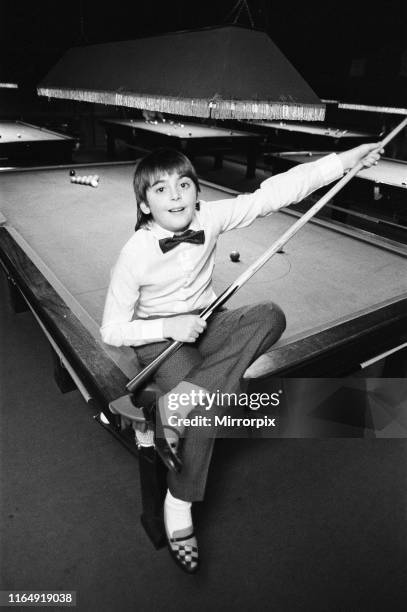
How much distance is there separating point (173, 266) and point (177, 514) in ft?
2.59

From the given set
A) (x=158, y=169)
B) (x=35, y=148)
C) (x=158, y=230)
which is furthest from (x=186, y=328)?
(x=35, y=148)

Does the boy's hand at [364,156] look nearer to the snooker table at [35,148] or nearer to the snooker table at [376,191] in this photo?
the snooker table at [376,191]

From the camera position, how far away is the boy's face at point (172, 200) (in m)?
1.36

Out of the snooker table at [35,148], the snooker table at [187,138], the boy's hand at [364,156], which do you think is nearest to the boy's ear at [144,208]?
the boy's hand at [364,156]

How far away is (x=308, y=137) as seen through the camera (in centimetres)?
566

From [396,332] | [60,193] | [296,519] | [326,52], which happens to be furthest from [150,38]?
[326,52]

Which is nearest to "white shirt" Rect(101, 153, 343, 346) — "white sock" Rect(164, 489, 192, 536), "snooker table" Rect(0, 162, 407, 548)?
"snooker table" Rect(0, 162, 407, 548)

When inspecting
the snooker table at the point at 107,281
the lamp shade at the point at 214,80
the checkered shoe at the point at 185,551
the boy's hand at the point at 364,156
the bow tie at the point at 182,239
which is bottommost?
the checkered shoe at the point at 185,551

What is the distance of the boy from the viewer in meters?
1.23

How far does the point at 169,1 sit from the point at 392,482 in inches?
171

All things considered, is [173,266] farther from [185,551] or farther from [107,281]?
[185,551]

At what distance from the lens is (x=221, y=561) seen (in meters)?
1.42

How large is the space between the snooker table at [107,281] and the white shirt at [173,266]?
0.11m

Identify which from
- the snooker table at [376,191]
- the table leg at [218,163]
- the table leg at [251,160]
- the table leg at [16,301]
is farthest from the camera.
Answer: the table leg at [218,163]
